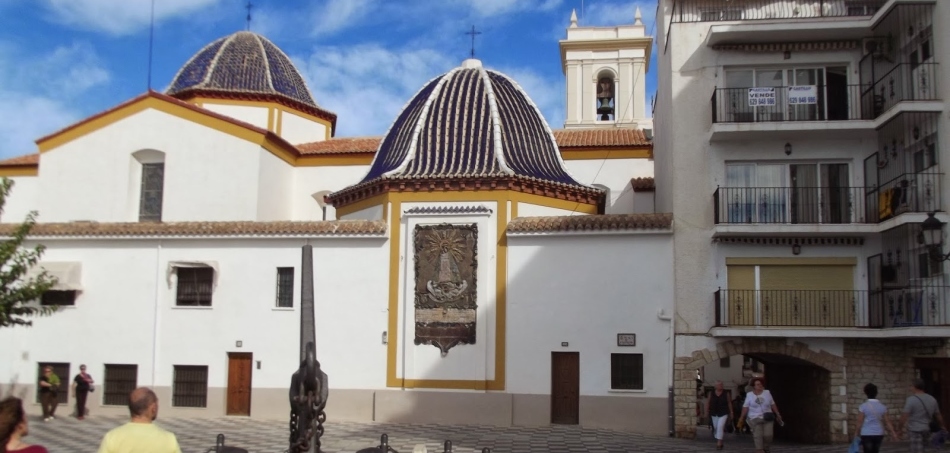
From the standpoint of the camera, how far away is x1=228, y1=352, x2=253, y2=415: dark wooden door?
22.8m

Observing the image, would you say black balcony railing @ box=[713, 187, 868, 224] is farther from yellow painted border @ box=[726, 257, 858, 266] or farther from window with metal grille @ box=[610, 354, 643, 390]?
window with metal grille @ box=[610, 354, 643, 390]

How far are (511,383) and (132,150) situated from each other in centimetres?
1308

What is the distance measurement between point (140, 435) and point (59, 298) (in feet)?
63.0

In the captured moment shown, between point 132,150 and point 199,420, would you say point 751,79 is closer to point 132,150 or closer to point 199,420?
point 199,420

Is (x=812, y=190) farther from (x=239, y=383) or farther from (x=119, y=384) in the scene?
(x=119, y=384)

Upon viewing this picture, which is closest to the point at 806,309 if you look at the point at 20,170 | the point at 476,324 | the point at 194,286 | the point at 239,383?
the point at 476,324

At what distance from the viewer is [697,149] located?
70.8 ft

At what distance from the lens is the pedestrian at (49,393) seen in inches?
852

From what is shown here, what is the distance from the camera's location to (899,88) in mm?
20375

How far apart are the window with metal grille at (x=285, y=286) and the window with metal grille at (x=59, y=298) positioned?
17.6 ft

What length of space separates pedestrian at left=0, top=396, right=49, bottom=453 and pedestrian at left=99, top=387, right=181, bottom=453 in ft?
1.40

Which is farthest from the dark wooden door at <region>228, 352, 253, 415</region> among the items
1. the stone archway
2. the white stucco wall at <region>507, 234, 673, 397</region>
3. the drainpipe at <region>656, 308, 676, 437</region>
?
the stone archway

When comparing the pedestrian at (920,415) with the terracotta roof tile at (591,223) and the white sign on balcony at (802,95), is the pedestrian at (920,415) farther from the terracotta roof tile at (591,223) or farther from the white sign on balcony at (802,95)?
the white sign on balcony at (802,95)

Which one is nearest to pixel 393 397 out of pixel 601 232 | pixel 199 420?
pixel 199 420
